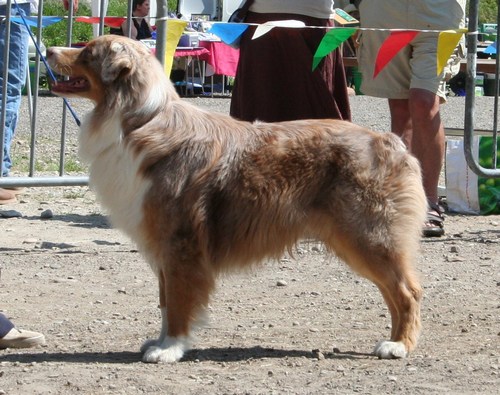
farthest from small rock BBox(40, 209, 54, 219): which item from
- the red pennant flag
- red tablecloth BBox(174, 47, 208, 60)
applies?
red tablecloth BBox(174, 47, 208, 60)

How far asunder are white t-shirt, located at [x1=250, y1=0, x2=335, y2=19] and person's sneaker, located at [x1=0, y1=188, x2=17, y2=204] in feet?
8.44

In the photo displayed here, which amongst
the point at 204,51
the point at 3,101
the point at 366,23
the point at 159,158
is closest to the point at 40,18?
the point at 3,101

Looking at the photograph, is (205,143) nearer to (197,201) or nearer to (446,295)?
(197,201)

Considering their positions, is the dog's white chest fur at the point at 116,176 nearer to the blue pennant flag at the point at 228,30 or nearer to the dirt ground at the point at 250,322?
the dirt ground at the point at 250,322

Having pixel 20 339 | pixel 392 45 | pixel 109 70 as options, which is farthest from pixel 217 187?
pixel 392 45

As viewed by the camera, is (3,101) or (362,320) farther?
(3,101)

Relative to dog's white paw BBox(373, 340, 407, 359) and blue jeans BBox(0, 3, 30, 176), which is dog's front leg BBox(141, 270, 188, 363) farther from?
blue jeans BBox(0, 3, 30, 176)

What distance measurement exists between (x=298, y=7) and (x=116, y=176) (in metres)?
2.67

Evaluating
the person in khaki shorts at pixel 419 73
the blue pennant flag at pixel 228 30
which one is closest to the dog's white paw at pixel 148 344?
the blue pennant flag at pixel 228 30

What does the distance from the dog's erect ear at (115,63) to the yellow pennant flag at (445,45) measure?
2913 millimetres

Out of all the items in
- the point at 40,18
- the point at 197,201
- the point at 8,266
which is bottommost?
the point at 8,266

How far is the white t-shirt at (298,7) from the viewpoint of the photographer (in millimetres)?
6848

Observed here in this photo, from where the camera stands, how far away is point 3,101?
715 centimetres

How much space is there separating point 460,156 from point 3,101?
3.66m
